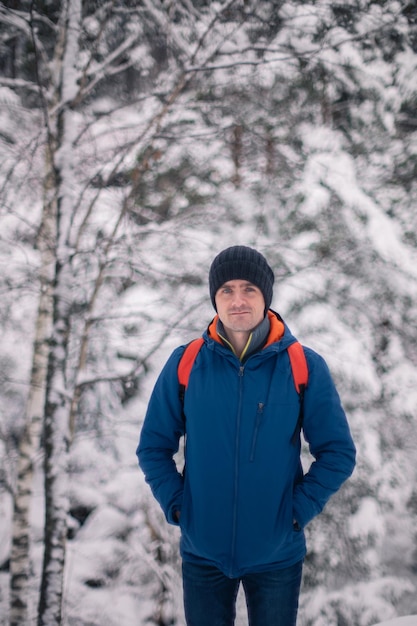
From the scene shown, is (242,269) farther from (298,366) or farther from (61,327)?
(61,327)

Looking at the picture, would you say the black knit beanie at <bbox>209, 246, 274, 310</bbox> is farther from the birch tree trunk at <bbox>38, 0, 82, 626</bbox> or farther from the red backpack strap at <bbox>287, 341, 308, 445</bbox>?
the birch tree trunk at <bbox>38, 0, 82, 626</bbox>

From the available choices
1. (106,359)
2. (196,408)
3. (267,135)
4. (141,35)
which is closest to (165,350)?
(106,359)

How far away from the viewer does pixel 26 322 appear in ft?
14.2

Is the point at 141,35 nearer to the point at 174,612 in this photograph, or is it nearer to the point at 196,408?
the point at 196,408

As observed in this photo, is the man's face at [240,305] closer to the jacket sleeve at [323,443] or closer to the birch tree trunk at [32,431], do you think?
the jacket sleeve at [323,443]

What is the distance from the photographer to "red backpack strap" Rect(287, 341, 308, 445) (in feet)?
5.81

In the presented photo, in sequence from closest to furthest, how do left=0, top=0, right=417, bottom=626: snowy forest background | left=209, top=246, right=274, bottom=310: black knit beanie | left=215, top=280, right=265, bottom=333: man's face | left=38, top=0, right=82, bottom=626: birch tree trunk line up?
1. left=215, top=280, right=265, bottom=333: man's face
2. left=209, top=246, right=274, bottom=310: black knit beanie
3. left=38, top=0, right=82, bottom=626: birch tree trunk
4. left=0, top=0, right=417, bottom=626: snowy forest background

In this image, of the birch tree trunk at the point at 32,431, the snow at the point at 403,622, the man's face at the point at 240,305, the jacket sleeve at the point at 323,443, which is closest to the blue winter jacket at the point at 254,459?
the jacket sleeve at the point at 323,443

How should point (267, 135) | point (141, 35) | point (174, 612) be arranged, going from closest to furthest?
point (174, 612), point (141, 35), point (267, 135)

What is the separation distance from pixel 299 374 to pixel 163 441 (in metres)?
0.80

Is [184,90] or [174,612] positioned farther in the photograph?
[184,90]

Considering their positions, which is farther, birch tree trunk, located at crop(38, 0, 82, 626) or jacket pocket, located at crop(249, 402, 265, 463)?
birch tree trunk, located at crop(38, 0, 82, 626)

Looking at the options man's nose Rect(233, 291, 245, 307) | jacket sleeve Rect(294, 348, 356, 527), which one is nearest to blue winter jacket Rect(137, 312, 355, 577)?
jacket sleeve Rect(294, 348, 356, 527)

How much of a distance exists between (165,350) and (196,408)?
7.84ft
